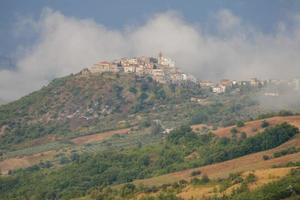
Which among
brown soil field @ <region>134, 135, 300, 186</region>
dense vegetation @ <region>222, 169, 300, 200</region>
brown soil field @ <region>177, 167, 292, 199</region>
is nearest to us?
dense vegetation @ <region>222, 169, 300, 200</region>

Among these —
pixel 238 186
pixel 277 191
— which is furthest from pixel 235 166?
pixel 277 191

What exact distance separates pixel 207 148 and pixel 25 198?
55.4 m

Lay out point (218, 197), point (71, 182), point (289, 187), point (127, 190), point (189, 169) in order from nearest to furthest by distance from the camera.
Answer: point (289, 187) < point (218, 197) < point (127, 190) < point (189, 169) < point (71, 182)

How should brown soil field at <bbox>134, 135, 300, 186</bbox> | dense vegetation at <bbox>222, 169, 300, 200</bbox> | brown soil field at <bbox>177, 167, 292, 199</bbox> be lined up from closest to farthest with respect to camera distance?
dense vegetation at <bbox>222, 169, 300, 200</bbox>, brown soil field at <bbox>177, 167, 292, 199</bbox>, brown soil field at <bbox>134, 135, 300, 186</bbox>

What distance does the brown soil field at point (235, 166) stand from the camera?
492ft

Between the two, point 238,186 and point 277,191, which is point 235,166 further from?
point 277,191

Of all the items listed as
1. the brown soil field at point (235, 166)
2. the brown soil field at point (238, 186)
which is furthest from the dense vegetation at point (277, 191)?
the brown soil field at point (235, 166)

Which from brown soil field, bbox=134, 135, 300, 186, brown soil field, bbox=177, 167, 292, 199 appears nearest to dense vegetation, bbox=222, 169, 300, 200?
brown soil field, bbox=177, 167, 292, 199

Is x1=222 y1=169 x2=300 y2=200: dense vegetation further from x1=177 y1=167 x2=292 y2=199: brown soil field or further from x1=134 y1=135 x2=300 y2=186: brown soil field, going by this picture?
x1=134 y1=135 x2=300 y2=186: brown soil field

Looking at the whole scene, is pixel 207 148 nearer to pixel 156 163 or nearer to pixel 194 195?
pixel 156 163

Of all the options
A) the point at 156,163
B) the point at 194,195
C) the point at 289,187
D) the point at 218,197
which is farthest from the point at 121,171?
Answer: the point at 289,187

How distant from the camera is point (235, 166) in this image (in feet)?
535

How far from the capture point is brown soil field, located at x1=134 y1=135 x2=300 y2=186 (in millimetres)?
150000

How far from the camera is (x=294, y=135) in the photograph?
184 meters
